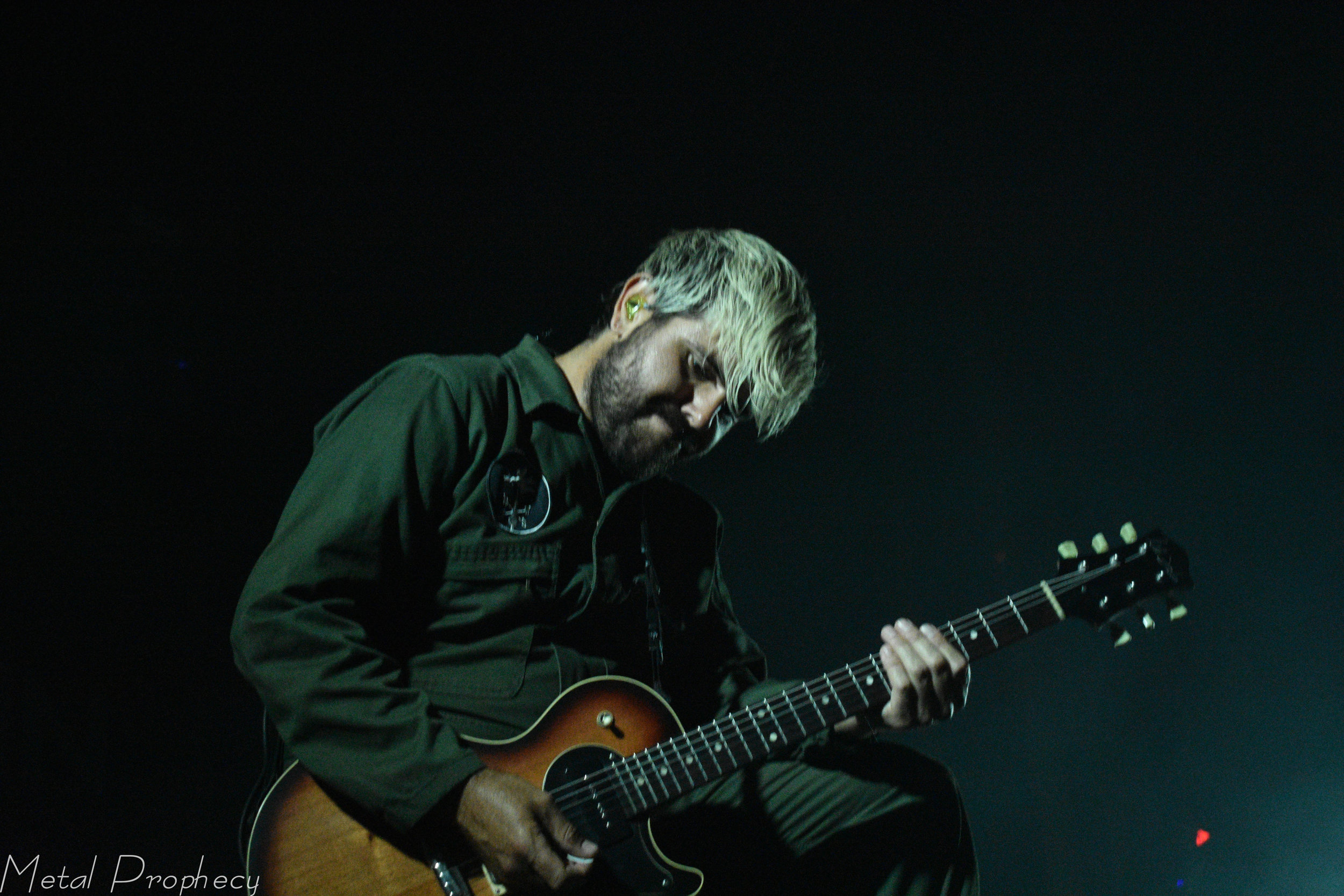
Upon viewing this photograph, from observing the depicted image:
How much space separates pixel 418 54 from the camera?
7.75 ft

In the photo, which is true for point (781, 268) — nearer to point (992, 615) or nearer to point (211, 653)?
point (992, 615)

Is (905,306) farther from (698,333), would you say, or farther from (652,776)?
(652,776)

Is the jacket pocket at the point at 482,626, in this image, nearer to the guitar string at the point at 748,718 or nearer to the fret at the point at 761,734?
the guitar string at the point at 748,718

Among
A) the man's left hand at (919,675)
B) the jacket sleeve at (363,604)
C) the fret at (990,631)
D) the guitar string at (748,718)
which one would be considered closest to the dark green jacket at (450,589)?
the jacket sleeve at (363,604)

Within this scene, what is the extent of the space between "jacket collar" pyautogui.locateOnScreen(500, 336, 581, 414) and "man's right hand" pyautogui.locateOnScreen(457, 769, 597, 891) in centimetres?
80

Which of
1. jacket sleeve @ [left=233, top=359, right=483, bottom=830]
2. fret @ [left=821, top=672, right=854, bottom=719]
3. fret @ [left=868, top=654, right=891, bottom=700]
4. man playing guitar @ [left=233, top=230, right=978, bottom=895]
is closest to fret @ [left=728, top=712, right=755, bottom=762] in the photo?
man playing guitar @ [left=233, top=230, right=978, bottom=895]

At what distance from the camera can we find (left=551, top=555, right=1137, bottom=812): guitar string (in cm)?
138

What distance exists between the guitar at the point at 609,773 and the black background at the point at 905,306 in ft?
3.46

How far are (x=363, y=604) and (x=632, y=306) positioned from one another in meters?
0.99

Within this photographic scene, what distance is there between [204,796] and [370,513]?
48.7 inches

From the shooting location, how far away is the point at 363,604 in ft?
4.75

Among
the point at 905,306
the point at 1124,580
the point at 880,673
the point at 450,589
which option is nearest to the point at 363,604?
the point at 450,589

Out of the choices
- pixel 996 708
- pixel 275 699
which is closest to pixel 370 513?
pixel 275 699

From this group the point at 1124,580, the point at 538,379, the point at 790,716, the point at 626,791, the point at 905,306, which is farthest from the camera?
the point at 905,306
